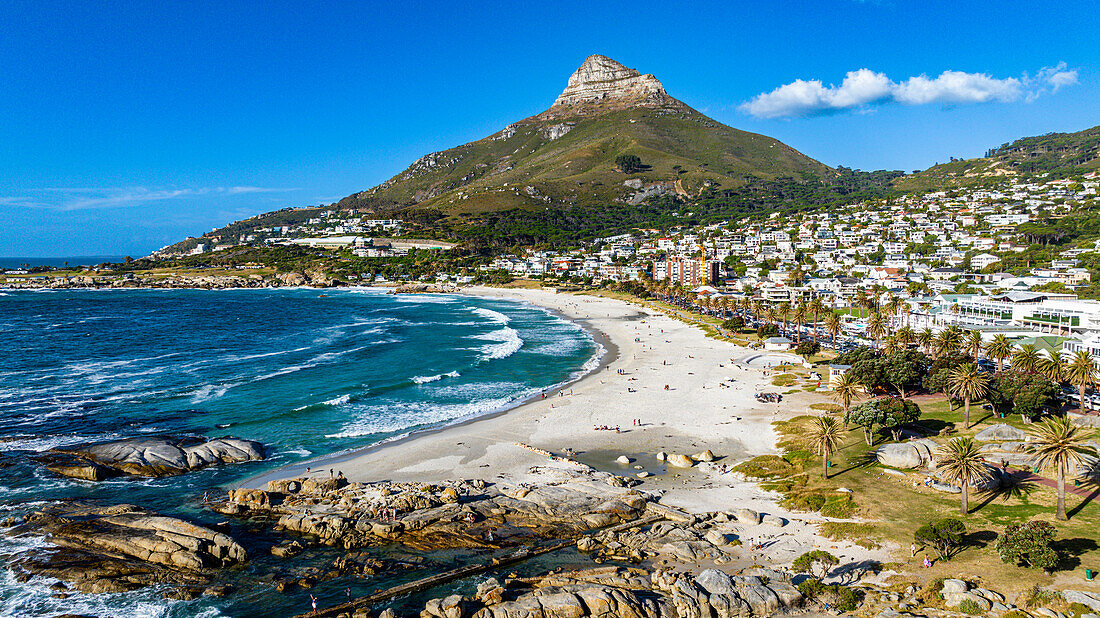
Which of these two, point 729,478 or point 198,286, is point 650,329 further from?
point 198,286

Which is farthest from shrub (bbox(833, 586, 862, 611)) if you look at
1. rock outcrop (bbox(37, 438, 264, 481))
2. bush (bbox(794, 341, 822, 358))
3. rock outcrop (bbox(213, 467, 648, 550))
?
bush (bbox(794, 341, 822, 358))

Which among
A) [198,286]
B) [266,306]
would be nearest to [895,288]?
[266,306]

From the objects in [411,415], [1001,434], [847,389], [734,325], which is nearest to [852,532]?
[1001,434]

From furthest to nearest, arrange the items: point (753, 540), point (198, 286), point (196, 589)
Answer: point (198, 286) < point (753, 540) < point (196, 589)

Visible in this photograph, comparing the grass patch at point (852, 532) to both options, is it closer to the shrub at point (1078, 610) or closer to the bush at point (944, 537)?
the bush at point (944, 537)

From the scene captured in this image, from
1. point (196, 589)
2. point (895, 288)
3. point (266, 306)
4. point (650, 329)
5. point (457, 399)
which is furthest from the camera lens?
point (266, 306)

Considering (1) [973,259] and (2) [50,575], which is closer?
(2) [50,575]
